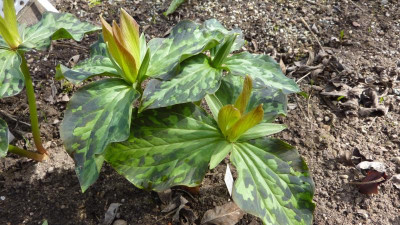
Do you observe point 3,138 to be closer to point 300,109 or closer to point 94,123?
point 94,123

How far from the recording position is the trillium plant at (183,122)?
4.80ft

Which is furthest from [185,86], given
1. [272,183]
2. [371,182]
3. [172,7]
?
[172,7]

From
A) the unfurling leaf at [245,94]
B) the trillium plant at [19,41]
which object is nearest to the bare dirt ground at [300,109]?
the trillium plant at [19,41]

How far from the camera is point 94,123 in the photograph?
4.85ft

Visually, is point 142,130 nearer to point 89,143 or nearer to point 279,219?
point 89,143

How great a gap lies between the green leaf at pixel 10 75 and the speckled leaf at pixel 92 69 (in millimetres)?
154

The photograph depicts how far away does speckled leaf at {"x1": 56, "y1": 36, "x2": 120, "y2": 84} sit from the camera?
5.01ft

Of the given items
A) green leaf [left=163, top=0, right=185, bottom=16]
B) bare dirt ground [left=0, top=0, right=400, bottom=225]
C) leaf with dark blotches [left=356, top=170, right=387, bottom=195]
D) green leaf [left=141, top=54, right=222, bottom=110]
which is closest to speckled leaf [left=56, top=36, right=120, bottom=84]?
green leaf [left=141, top=54, right=222, bottom=110]

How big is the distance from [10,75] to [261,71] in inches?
42.0

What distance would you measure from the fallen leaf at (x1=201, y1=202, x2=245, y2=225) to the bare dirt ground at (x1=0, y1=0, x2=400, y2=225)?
0.05m

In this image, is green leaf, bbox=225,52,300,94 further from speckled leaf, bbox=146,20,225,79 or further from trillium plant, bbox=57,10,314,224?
speckled leaf, bbox=146,20,225,79

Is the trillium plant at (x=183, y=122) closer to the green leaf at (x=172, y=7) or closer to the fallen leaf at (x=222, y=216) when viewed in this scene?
the fallen leaf at (x=222, y=216)

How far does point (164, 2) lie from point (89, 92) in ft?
5.30

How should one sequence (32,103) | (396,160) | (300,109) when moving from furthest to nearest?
(300,109), (396,160), (32,103)
